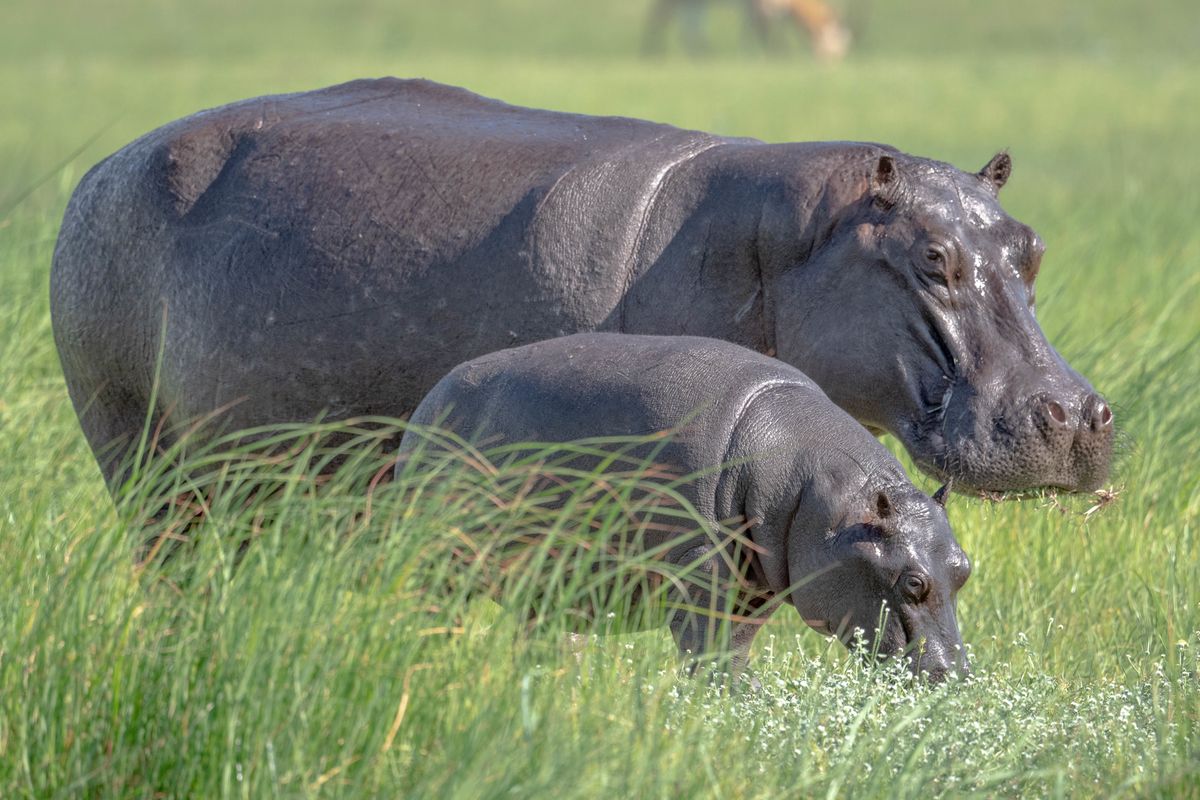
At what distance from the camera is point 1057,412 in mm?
3980

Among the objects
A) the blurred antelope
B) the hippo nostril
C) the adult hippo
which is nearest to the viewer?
the hippo nostril

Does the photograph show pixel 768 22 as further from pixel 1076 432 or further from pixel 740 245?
pixel 1076 432

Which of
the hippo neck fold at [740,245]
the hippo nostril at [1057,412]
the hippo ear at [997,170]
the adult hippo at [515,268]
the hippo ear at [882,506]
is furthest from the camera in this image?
the hippo ear at [997,170]

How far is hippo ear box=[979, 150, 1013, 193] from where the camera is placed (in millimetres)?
4406

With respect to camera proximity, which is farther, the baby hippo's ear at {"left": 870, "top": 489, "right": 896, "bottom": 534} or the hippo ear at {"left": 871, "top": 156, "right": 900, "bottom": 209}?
the hippo ear at {"left": 871, "top": 156, "right": 900, "bottom": 209}

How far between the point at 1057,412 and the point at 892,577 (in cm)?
61

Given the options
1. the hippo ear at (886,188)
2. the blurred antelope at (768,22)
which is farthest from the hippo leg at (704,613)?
the blurred antelope at (768,22)

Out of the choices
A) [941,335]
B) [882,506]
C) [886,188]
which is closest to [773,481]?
[882,506]

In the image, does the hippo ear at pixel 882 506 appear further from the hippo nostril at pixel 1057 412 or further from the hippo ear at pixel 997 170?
the hippo ear at pixel 997 170

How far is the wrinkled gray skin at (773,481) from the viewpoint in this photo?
3641 mm

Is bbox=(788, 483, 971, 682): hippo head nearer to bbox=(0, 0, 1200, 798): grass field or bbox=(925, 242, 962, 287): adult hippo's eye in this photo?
bbox=(0, 0, 1200, 798): grass field

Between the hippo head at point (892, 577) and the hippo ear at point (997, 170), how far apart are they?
1.02m

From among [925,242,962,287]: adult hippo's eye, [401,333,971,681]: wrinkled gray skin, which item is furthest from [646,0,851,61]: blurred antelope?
[401,333,971,681]: wrinkled gray skin

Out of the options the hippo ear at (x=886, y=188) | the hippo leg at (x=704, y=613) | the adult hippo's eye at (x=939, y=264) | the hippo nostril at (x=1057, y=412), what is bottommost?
the hippo leg at (x=704, y=613)
